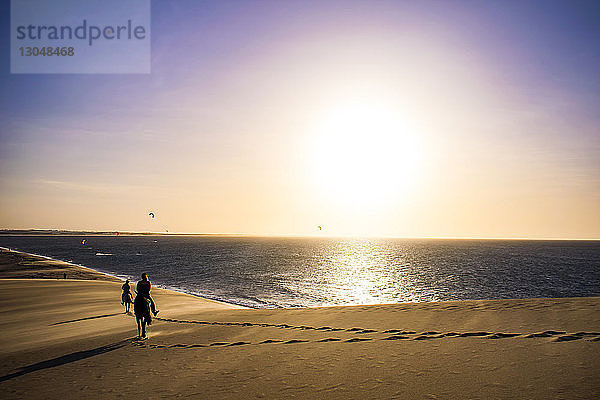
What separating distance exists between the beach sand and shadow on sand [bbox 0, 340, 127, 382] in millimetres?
42

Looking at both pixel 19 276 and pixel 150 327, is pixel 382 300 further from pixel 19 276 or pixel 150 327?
pixel 19 276

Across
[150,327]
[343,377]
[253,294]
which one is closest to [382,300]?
[253,294]

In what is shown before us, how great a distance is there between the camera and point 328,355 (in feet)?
37.1

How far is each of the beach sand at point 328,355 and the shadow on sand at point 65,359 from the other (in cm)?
4

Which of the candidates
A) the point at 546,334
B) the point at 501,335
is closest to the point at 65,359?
the point at 501,335

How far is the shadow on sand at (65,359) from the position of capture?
1094cm

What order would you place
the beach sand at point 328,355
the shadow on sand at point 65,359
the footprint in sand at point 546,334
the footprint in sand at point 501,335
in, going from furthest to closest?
the footprint in sand at point 501,335, the footprint in sand at point 546,334, the shadow on sand at point 65,359, the beach sand at point 328,355

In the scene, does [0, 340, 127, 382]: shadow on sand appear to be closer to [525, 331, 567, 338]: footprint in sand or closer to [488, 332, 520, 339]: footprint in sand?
[488, 332, 520, 339]: footprint in sand

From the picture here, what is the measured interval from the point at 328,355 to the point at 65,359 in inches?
355

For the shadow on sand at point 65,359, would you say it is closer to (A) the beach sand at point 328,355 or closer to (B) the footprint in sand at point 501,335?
(A) the beach sand at point 328,355

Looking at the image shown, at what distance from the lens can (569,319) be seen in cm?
1418

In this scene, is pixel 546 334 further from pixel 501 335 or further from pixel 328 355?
pixel 328 355

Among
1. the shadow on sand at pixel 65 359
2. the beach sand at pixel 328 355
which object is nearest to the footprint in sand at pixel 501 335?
the beach sand at pixel 328 355

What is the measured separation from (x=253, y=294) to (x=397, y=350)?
35158mm
